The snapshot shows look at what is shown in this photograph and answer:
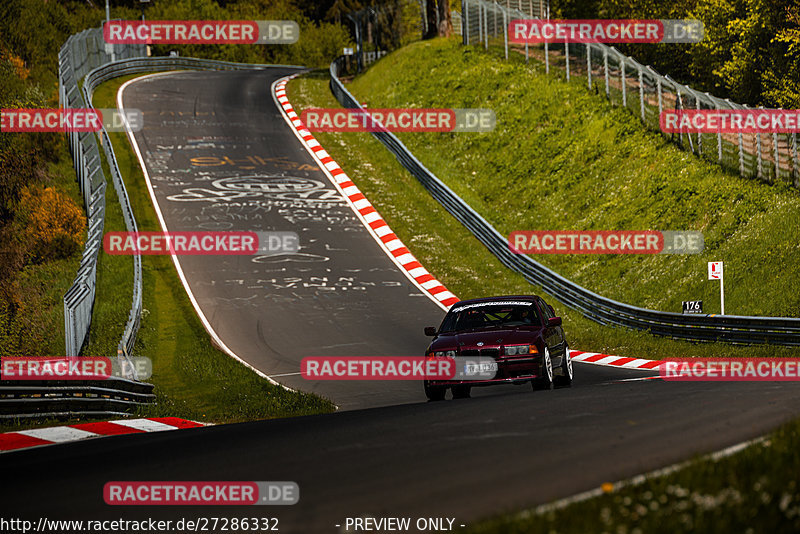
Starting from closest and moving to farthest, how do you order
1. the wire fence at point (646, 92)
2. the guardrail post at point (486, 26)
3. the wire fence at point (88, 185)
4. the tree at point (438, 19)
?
the wire fence at point (88, 185) → the wire fence at point (646, 92) → the guardrail post at point (486, 26) → the tree at point (438, 19)

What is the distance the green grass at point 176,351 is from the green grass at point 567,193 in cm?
798

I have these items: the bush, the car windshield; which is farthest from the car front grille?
the bush

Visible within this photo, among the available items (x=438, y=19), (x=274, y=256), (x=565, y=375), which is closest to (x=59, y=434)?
(x=565, y=375)

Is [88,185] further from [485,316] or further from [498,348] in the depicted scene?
[498,348]

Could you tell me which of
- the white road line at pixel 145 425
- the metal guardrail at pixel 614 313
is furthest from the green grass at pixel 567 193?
the white road line at pixel 145 425

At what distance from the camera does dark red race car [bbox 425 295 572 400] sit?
14.1 m

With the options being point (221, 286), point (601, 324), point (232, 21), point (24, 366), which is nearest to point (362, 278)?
point (221, 286)

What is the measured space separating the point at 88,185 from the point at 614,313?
755 inches

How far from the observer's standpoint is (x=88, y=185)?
33.8 metres

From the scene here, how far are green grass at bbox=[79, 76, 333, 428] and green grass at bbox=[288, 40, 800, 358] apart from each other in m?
7.98

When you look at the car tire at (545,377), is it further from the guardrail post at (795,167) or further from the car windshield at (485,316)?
the guardrail post at (795,167)

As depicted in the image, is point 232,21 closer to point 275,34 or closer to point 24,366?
point 275,34

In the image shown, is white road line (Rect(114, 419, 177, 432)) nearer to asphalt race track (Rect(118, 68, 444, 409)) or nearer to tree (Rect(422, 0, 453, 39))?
asphalt race track (Rect(118, 68, 444, 409))

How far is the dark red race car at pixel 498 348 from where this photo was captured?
554 inches
